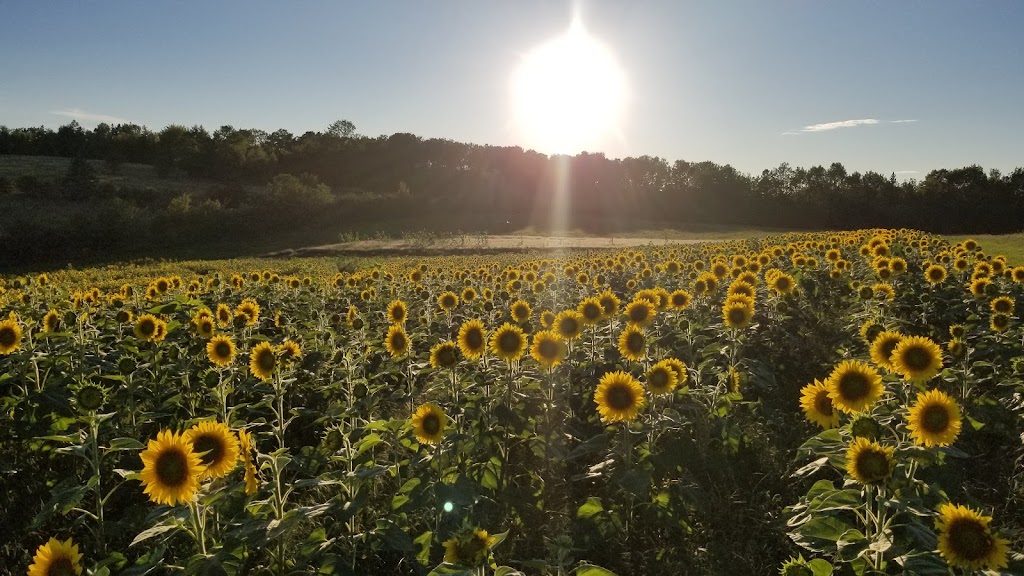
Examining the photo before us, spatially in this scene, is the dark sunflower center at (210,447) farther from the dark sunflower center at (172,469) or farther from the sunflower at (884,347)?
the sunflower at (884,347)

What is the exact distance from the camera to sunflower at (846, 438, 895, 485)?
263 cm

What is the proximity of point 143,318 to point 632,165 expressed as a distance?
7841 cm

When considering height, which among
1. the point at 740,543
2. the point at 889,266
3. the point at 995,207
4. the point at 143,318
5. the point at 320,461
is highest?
the point at 995,207

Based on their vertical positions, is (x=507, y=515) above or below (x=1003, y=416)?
below

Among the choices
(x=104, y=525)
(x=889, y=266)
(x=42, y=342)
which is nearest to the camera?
(x=104, y=525)

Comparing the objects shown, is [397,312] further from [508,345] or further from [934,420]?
[934,420]

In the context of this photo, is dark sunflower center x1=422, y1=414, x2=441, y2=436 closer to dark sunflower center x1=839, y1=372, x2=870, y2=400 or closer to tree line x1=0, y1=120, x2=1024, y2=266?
dark sunflower center x1=839, y1=372, x2=870, y2=400

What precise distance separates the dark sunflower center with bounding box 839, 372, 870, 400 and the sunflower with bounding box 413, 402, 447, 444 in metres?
2.35

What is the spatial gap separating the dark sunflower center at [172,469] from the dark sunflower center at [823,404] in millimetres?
3592

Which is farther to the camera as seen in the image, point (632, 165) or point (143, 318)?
point (632, 165)

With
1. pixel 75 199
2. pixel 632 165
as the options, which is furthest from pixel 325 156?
pixel 632 165

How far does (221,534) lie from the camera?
3.05 m

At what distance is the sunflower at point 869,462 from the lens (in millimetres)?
2633

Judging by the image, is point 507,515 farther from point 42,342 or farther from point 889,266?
point 889,266
